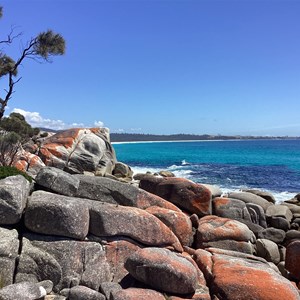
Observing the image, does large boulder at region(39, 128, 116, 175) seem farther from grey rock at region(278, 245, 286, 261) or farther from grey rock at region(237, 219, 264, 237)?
grey rock at region(278, 245, 286, 261)

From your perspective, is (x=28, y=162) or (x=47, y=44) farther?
(x=28, y=162)

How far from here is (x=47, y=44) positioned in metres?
18.1

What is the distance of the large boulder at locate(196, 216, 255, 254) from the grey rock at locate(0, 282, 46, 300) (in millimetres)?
6520

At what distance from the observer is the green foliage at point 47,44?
59.1ft

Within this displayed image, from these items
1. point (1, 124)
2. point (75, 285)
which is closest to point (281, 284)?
point (75, 285)

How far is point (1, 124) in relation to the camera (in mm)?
19797

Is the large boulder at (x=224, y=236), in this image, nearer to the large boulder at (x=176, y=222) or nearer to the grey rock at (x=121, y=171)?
the large boulder at (x=176, y=222)

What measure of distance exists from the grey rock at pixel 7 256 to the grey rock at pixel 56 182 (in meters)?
2.55

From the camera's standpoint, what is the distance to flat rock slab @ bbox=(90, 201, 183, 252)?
385 inches

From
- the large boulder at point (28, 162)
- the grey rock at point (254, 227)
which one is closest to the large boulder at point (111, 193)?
the grey rock at point (254, 227)

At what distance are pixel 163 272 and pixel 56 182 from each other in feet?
15.8

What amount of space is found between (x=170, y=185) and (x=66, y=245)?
23.1 ft

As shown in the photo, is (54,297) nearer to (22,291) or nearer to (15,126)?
(22,291)

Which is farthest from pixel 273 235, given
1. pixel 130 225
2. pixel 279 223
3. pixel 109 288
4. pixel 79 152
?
pixel 79 152
